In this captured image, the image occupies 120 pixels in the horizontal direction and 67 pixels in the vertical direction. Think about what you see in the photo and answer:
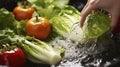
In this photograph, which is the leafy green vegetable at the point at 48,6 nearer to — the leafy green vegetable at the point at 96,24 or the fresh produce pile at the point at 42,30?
the fresh produce pile at the point at 42,30

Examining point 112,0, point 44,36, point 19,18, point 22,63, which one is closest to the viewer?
point 112,0

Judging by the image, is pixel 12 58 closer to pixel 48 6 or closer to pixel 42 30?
pixel 42 30

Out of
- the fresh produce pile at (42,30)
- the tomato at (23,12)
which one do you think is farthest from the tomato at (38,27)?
the tomato at (23,12)

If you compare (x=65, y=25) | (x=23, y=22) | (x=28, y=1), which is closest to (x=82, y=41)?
(x=65, y=25)

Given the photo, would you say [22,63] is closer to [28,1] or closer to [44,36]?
[44,36]

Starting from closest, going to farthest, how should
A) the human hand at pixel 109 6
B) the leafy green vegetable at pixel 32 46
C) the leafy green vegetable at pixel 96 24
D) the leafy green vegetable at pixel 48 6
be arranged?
the human hand at pixel 109 6
the leafy green vegetable at pixel 96 24
the leafy green vegetable at pixel 32 46
the leafy green vegetable at pixel 48 6
